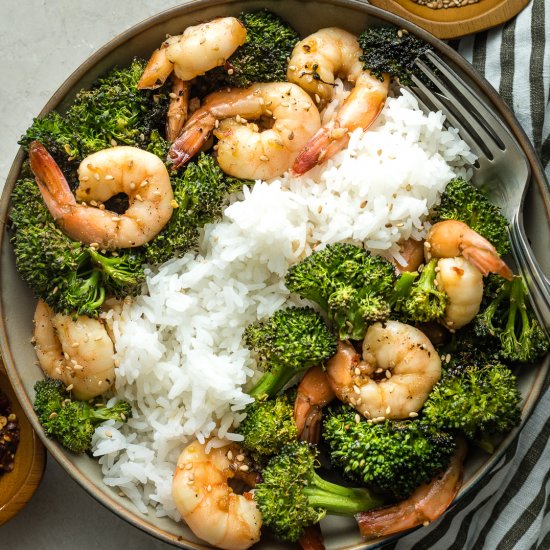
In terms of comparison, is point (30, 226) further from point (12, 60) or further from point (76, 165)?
point (12, 60)

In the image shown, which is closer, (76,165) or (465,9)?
(76,165)

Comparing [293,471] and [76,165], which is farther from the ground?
[76,165]

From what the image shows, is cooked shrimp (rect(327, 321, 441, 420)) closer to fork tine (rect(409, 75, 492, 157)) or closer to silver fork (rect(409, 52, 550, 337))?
silver fork (rect(409, 52, 550, 337))

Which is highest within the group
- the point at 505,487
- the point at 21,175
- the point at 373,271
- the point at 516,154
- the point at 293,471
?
the point at 21,175

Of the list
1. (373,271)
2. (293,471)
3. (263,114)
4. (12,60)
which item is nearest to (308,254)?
(373,271)

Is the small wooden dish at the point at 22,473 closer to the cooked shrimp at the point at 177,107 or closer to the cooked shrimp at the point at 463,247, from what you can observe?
the cooked shrimp at the point at 177,107

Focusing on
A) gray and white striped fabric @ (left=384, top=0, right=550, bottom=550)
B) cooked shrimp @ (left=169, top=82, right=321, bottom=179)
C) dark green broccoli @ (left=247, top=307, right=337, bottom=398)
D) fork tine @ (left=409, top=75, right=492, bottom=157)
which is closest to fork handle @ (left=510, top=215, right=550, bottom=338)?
fork tine @ (left=409, top=75, right=492, bottom=157)
